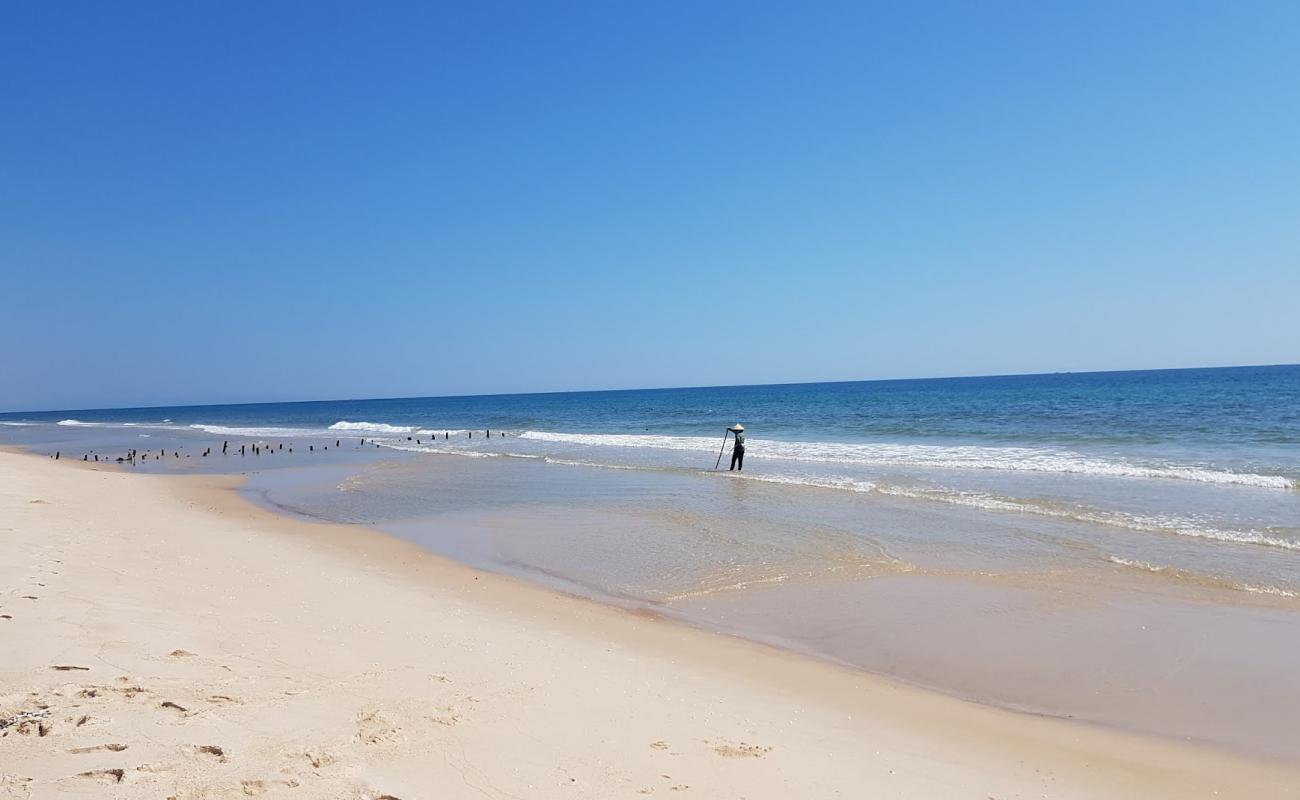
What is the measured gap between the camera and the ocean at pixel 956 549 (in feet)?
23.3

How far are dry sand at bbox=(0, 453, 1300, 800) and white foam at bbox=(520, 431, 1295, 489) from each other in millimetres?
16609

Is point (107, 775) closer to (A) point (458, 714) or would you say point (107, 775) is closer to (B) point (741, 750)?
(A) point (458, 714)

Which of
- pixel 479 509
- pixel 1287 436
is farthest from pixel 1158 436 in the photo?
pixel 479 509

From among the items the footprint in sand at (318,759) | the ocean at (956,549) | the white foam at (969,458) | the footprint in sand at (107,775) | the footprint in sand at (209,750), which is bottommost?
the ocean at (956,549)

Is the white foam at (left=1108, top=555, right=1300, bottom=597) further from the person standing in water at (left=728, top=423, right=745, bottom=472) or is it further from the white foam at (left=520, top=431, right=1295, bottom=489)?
the person standing in water at (left=728, top=423, right=745, bottom=472)

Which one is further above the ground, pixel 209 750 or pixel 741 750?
pixel 209 750

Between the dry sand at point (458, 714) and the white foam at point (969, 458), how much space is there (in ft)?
54.5

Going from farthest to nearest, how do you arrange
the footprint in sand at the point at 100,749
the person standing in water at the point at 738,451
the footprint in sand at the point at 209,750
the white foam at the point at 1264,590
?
1. the person standing in water at the point at 738,451
2. the white foam at the point at 1264,590
3. the footprint in sand at the point at 209,750
4. the footprint in sand at the point at 100,749

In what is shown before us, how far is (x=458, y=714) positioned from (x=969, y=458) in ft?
78.5

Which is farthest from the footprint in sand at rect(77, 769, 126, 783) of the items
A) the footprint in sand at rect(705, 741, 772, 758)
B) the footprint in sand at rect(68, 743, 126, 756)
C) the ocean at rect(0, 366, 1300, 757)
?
the ocean at rect(0, 366, 1300, 757)

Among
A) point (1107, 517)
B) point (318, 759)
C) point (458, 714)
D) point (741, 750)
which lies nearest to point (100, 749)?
point (318, 759)

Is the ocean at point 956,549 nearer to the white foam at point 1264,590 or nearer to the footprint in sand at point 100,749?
the white foam at point 1264,590

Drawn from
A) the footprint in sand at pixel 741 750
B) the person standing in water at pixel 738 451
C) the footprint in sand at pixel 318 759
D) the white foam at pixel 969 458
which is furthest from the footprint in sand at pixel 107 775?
the person standing in water at pixel 738 451

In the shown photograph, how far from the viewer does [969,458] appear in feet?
83.5
